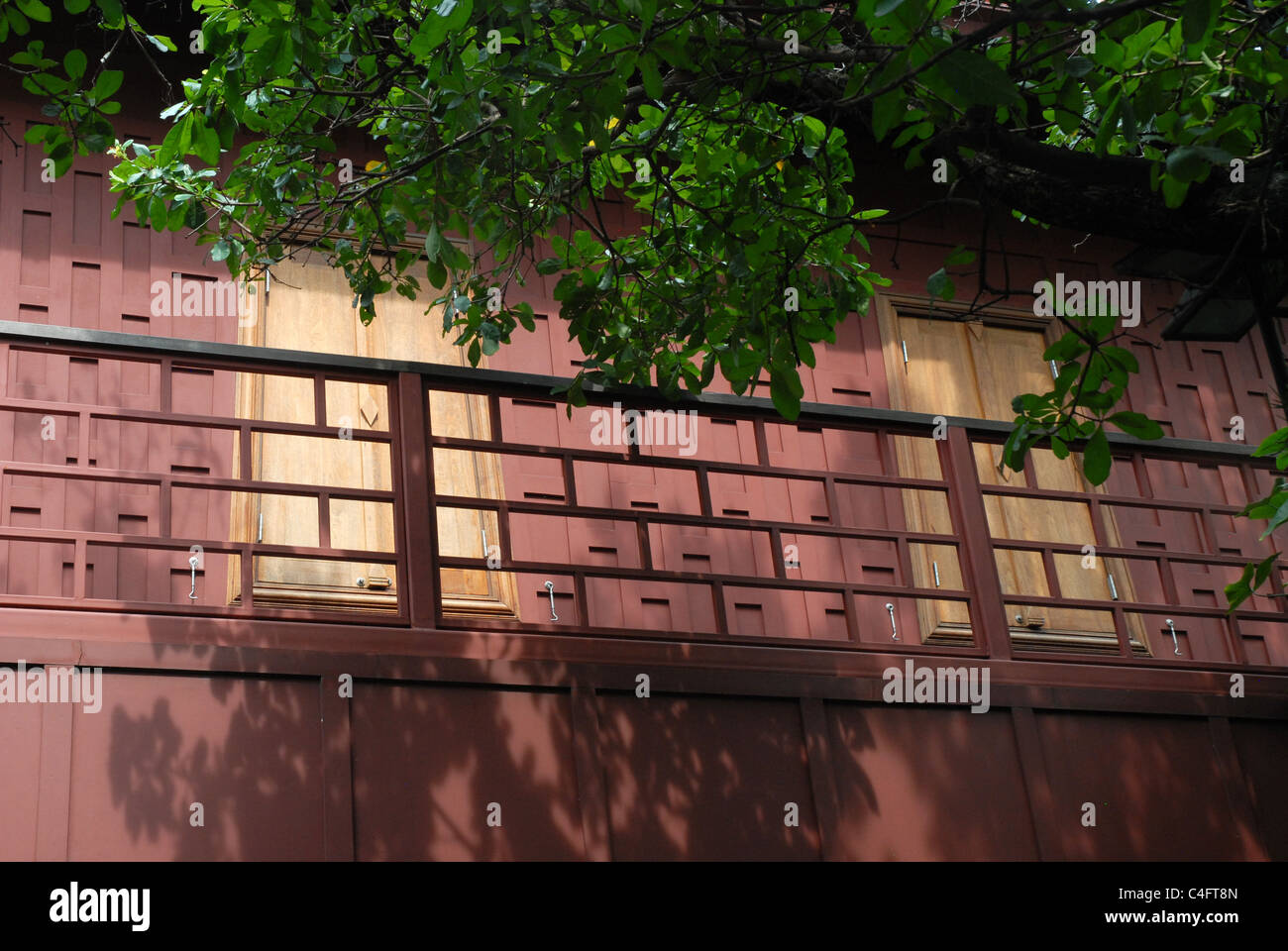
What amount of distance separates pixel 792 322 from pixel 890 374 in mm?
3892

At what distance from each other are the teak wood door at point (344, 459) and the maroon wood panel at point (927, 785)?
222 cm

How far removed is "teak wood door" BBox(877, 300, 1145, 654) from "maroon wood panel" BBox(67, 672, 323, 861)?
4249 millimetres

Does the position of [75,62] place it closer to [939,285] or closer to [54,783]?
[54,783]

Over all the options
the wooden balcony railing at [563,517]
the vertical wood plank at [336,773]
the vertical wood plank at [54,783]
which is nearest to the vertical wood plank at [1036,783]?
the wooden balcony railing at [563,517]

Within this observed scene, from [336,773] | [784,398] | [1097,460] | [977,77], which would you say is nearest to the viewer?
[977,77]

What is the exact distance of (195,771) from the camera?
525 cm

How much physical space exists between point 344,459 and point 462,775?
8.88 ft

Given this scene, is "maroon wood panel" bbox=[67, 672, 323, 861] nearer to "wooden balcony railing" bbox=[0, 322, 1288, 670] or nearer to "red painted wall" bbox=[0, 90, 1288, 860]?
"red painted wall" bbox=[0, 90, 1288, 860]

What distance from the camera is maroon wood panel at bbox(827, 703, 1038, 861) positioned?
608cm

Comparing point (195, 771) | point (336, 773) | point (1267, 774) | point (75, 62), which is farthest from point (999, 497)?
point (75, 62)

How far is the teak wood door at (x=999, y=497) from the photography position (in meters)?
8.74

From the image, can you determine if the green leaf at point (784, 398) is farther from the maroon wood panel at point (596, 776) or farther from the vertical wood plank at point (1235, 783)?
the vertical wood plank at point (1235, 783)

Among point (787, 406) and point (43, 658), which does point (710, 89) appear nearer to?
point (787, 406)

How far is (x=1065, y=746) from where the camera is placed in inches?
258
